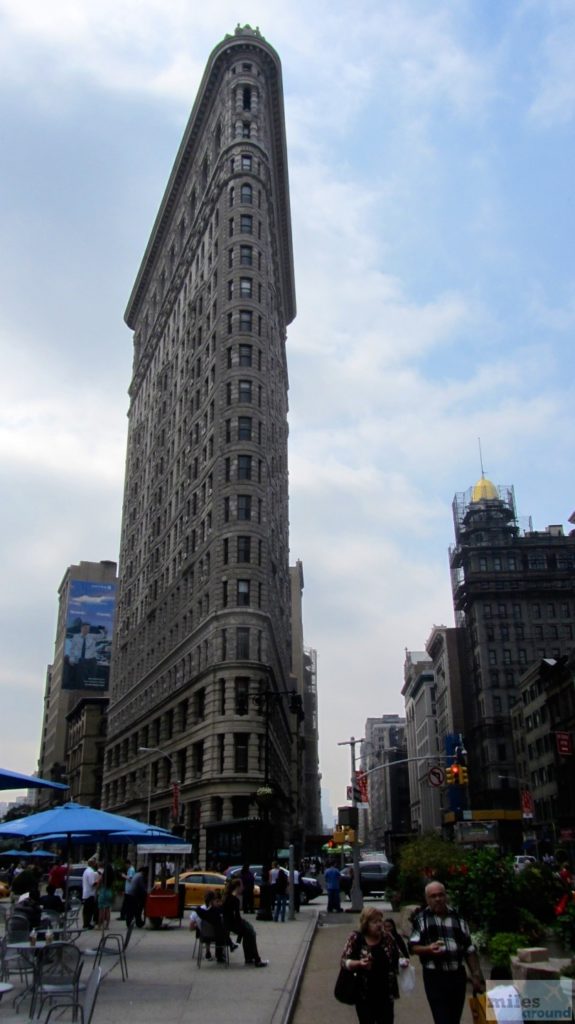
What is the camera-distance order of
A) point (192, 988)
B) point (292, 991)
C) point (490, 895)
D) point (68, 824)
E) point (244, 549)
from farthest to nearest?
point (244, 549) < point (68, 824) < point (490, 895) < point (192, 988) < point (292, 991)

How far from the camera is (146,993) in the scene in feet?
45.5

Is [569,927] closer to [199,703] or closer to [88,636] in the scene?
[199,703]

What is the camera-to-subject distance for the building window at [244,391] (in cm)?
6438

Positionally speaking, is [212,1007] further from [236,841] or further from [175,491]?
[175,491]

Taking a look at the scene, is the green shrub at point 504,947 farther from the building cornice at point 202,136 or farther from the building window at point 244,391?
the building cornice at point 202,136

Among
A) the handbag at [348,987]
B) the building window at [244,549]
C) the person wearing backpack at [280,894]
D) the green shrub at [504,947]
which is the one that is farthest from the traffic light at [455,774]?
the handbag at [348,987]

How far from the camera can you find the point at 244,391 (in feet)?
212

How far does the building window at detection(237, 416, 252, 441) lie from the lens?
207ft

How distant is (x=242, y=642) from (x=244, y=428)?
16.3m

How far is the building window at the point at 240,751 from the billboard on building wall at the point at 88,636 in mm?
86690

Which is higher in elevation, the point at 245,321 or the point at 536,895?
the point at 245,321

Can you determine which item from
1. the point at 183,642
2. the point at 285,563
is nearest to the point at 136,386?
the point at 285,563

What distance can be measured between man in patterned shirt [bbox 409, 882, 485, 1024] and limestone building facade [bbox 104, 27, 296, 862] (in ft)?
117

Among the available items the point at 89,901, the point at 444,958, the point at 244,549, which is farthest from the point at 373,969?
the point at 244,549
